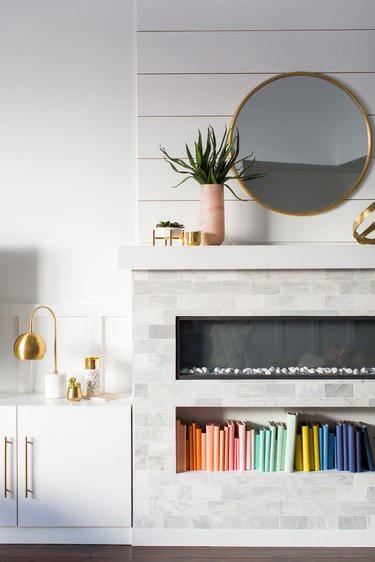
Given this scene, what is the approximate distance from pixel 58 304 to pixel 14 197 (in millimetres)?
589

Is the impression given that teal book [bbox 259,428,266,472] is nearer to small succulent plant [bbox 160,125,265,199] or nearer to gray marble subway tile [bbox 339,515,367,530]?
gray marble subway tile [bbox 339,515,367,530]

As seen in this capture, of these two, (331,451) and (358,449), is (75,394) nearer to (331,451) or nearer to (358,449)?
(331,451)

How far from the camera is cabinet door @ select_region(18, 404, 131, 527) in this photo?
2.64m

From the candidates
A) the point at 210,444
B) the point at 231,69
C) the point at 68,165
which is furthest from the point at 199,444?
the point at 231,69

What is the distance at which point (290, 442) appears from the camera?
2643mm

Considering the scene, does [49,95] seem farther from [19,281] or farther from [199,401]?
[199,401]

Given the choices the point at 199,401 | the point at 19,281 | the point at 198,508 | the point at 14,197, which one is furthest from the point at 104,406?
the point at 14,197

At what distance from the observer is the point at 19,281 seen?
3.04 meters

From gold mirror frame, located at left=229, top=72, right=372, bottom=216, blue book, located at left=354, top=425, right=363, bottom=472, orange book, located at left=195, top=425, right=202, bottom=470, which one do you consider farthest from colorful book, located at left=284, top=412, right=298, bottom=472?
gold mirror frame, located at left=229, top=72, right=372, bottom=216

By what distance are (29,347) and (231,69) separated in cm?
166

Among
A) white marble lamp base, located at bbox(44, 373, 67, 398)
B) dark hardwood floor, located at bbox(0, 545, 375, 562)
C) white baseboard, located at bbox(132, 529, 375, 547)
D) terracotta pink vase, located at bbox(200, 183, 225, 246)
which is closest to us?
dark hardwood floor, located at bbox(0, 545, 375, 562)

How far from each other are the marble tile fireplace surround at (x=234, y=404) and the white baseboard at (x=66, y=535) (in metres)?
0.08

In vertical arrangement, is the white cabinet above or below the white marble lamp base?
below

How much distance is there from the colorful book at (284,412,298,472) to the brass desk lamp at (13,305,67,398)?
107 cm
